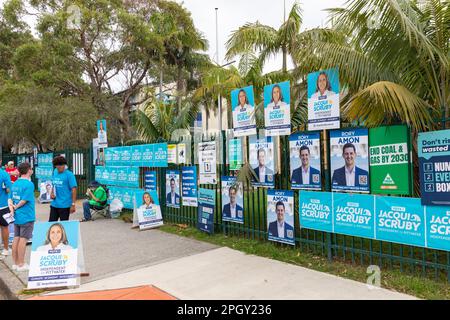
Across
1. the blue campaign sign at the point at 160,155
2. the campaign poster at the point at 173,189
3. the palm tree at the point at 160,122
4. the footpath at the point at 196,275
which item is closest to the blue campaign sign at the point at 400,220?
the footpath at the point at 196,275

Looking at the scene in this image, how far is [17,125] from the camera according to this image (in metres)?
20.2

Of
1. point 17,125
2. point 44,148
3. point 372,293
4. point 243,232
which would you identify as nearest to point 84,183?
point 17,125

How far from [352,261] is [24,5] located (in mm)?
23028

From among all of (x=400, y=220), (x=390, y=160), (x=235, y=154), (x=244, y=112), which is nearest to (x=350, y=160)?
(x=390, y=160)

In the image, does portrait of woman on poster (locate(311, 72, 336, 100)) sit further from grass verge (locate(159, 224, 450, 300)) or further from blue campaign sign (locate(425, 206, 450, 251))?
grass verge (locate(159, 224, 450, 300))

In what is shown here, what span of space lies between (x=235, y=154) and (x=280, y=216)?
163 centimetres

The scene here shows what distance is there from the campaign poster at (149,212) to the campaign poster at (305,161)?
426cm

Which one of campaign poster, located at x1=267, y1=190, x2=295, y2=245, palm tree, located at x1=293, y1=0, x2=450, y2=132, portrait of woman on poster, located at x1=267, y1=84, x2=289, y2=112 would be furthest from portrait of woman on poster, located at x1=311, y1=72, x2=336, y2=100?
campaign poster, located at x1=267, y1=190, x2=295, y2=245

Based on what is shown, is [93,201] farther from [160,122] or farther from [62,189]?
[62,189]

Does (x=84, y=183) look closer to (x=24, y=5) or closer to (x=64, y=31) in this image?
(x=64, y=31)

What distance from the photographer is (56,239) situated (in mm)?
5762

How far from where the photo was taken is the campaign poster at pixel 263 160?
686cm

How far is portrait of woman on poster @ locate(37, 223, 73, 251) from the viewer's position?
18.8ft

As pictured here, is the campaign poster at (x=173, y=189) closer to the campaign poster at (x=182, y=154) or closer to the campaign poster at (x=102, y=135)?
the campaign poster at (x=182, y=154)
